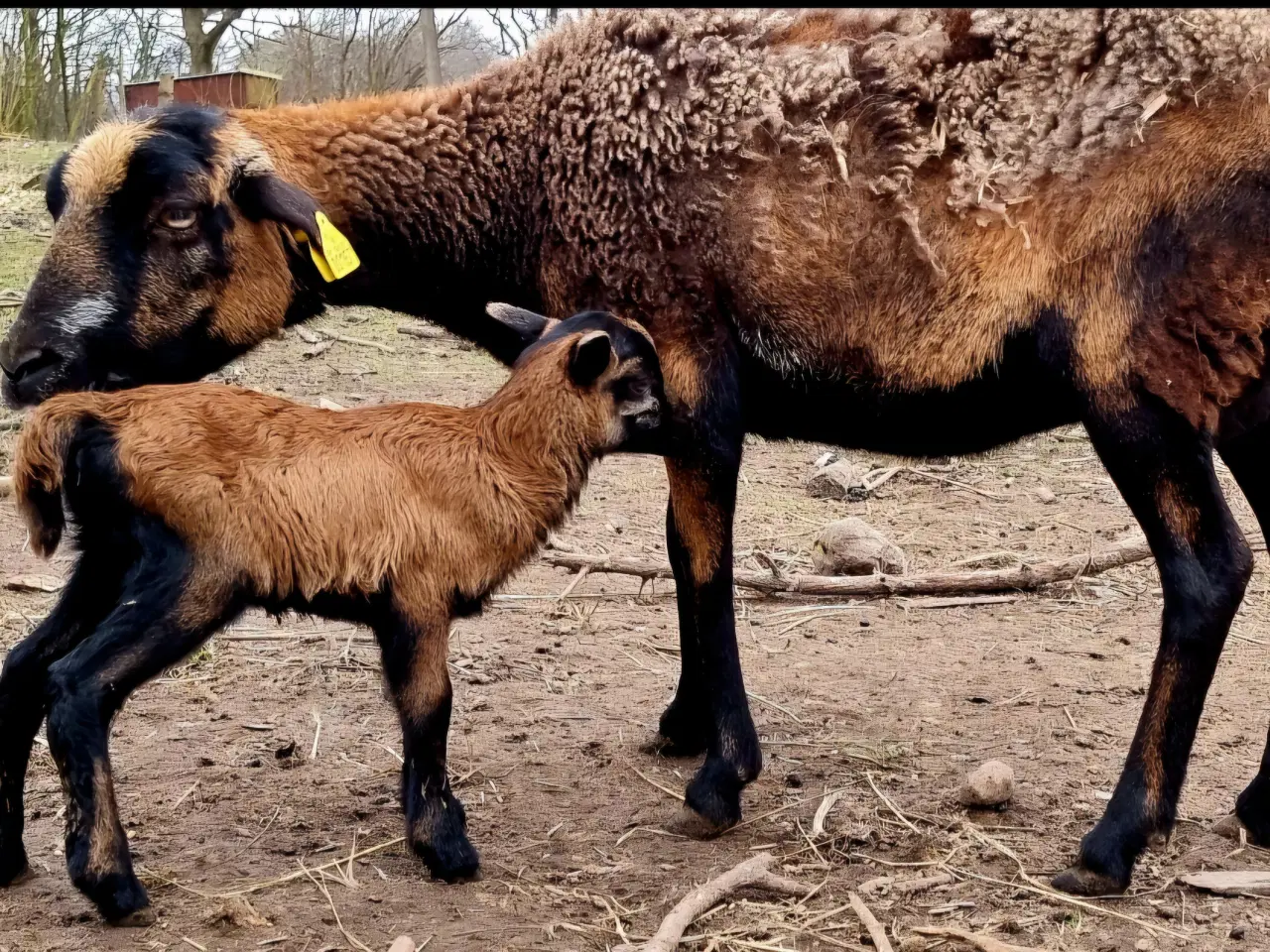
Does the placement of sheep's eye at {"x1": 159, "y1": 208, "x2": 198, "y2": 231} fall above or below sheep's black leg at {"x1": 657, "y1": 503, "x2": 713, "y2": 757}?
above

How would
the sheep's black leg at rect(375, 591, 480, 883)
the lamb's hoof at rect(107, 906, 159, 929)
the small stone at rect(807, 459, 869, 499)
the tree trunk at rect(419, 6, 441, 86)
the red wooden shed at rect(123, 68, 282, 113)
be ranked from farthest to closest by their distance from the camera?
the tree trunk at rect(419, 6, 441, 86) → the red wooden shed at rect(123, 68, 282, 113) → the small stone at rect(807, 459, 869, 499) → the sheep's black leg at rect(375, 591, 480, 883) → the lamb's hoof at rect(107, 906, 159, 929)

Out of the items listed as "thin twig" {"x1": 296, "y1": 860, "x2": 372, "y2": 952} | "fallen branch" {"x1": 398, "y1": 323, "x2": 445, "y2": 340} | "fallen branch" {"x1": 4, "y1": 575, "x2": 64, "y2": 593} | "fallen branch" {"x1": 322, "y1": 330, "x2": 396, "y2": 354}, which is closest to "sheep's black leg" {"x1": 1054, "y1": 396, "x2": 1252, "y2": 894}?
"thin twig" {"x1": 296, "y1": 860, "x2": 372, "y2": 952}

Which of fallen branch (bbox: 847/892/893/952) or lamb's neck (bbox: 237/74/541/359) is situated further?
lamb's neck (bbox: 237/74/541/359)

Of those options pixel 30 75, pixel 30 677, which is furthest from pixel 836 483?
pixel 30 75

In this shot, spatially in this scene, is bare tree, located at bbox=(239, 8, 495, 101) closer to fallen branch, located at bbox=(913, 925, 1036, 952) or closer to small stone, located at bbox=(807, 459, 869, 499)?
small stone, located at bbox=(807, 459, 869, 499)

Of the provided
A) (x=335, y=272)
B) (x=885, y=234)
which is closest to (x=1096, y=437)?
(x=885, y=234)

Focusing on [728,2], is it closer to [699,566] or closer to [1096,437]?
[1096,437]

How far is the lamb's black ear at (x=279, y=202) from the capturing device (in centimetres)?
422

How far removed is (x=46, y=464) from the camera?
341cm

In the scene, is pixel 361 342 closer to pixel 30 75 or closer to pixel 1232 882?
pixel 30 75

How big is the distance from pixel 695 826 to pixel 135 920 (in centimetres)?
164

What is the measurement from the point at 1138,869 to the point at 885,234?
1.98 meters

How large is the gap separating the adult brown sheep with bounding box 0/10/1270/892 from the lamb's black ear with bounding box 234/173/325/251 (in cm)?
2

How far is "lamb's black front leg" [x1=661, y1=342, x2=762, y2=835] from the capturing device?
4.09m
